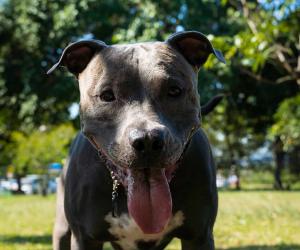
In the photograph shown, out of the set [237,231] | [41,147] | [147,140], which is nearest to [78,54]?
[147,140]

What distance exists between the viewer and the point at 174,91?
296 cm

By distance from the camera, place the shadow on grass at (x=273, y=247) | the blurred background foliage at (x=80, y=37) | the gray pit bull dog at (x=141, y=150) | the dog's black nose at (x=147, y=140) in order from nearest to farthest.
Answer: the dog's black nose at (x=147, y=140), the gray pit bull dog at (x=141, y=150), the shadow on grass at (x=273, y=247), the blurred background foliage at (x=80, y=37)

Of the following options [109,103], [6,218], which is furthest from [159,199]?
[6,218]

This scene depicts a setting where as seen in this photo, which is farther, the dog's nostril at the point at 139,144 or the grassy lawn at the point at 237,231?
the grassy lawn at the point at 237,231

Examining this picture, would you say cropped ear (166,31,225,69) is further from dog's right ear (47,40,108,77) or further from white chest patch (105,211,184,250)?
white chest patch (105,211,184,250)

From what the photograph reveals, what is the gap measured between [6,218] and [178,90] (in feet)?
30.0

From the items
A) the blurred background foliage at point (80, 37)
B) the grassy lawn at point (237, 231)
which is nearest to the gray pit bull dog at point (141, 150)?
the grassy lawn at point (237, 231)

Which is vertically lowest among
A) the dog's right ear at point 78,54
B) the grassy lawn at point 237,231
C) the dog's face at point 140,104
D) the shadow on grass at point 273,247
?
the grassy lawn at point 237,231

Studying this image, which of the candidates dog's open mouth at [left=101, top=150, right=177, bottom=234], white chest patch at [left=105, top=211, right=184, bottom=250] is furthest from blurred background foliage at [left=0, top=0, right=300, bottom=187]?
dog's open mouth at [left=101, top=150, right=177, bottom=234]

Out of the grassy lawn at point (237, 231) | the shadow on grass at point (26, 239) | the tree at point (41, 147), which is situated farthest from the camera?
the tree at point (41, 147)

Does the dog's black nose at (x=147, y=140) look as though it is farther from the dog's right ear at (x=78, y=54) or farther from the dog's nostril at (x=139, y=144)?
the dog's right ear at (x=78, y=54)

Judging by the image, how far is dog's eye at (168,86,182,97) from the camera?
2.95 m

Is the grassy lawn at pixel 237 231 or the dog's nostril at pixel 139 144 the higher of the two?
the dog's nostril at pixel 139 144

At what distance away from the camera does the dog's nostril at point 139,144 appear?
262 cm
